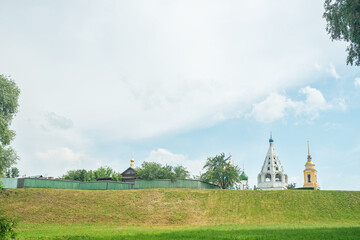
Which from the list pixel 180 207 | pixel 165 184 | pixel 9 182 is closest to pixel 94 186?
pixel 165 184

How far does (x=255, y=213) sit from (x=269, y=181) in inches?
1222

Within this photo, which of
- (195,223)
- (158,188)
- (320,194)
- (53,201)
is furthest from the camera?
(158,188)

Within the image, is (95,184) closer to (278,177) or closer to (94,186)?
(94,186)

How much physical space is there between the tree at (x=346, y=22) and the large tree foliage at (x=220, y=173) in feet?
171

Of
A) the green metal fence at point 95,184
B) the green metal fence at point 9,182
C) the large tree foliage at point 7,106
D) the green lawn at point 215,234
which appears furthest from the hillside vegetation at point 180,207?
the green lawn at point 215,234

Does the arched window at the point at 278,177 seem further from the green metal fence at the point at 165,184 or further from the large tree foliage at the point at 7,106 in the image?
the large tree foliage at the point at 7,106

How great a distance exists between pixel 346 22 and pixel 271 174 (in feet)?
193

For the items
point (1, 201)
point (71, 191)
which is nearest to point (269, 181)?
point (71, 191)

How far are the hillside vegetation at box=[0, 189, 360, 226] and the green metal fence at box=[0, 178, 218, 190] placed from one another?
4208 millimetres

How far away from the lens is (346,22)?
806 inches

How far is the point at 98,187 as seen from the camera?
59969 mm

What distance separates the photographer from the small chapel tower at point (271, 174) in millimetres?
74575

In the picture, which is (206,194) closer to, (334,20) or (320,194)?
(320,194)

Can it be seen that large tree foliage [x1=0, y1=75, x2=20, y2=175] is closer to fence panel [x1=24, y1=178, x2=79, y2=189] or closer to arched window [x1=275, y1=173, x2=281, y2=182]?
fence panel [x1=24, y1=178, x2=79, y2=189]
